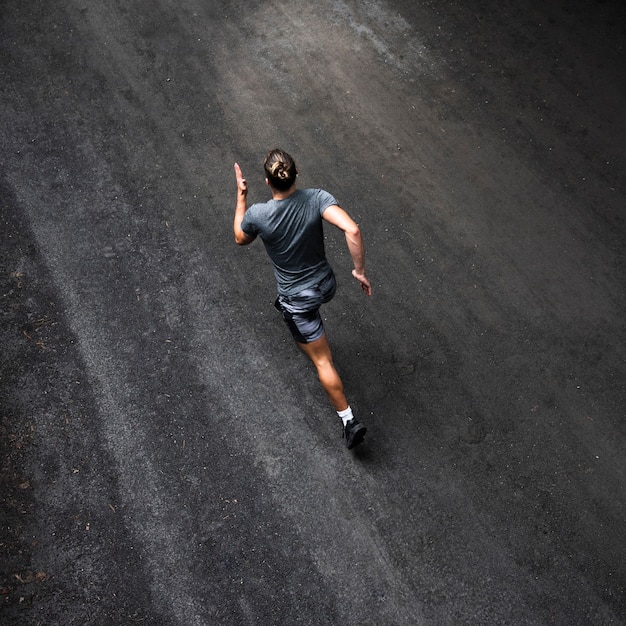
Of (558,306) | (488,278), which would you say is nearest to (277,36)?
(488,278)

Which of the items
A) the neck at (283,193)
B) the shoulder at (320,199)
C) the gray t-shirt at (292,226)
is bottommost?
the gray t-shirt at (292,226)

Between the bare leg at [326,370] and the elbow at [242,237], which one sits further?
the bare leg at [326,370]

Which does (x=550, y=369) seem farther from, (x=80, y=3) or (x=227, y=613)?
(x=80, y=3)

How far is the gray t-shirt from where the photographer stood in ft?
13.1

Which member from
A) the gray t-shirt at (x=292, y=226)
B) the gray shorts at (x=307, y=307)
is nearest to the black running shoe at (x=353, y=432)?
the gray shorts at (x=307, y=307)

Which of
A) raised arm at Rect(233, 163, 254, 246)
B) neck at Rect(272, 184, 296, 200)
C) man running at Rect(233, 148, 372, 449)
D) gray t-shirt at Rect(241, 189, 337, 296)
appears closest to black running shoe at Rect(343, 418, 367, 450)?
man running at Rect(233, 148, 372, 449)

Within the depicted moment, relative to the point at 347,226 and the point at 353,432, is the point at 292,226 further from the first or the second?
the point at 353,432

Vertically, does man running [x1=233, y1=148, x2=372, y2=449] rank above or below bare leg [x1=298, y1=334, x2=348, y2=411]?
above

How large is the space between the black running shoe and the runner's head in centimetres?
173

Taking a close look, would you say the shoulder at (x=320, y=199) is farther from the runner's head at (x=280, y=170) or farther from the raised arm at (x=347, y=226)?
the runner's head at (x=280, y=170)

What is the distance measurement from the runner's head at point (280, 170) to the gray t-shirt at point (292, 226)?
12cm

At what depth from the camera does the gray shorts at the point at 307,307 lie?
14.0 ft

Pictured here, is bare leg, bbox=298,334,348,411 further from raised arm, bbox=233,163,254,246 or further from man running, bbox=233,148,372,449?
raised arm, bbox=233,163,254,246

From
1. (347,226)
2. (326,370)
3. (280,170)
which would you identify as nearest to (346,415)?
(326,370)
